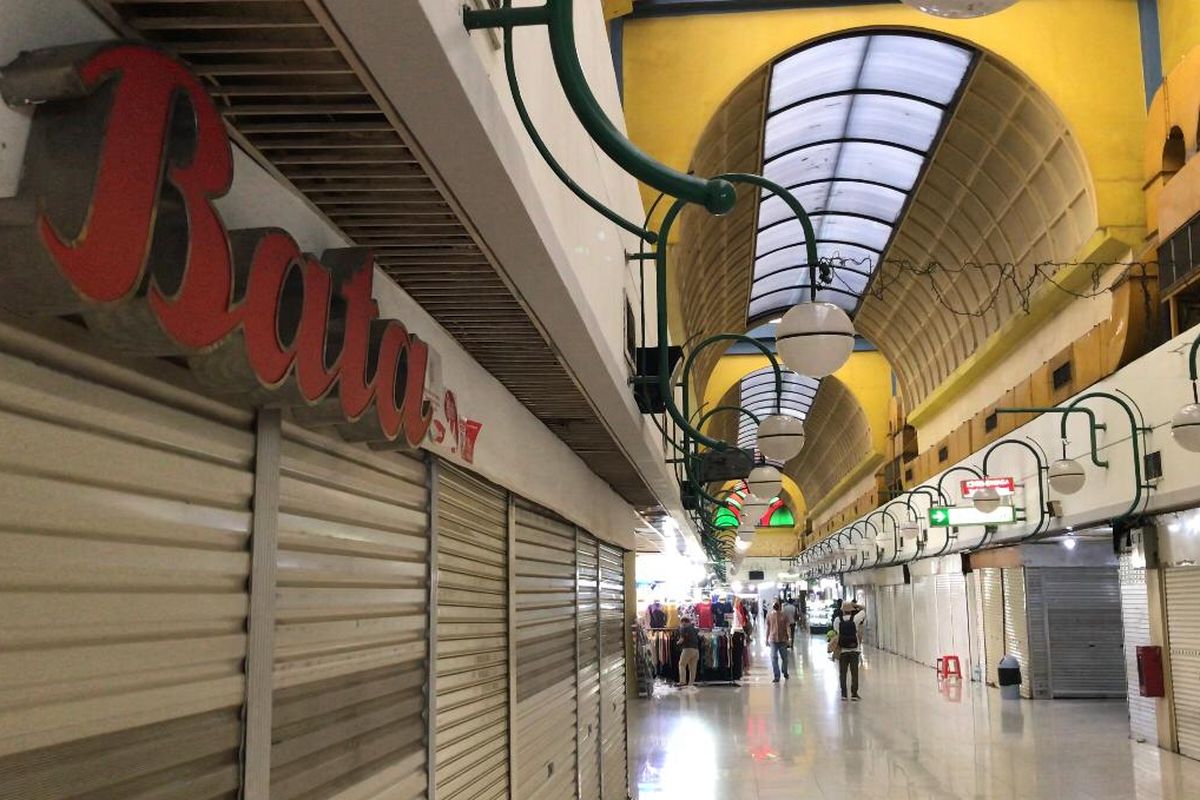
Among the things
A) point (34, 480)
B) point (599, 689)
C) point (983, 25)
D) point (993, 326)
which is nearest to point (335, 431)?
point (34, 480)

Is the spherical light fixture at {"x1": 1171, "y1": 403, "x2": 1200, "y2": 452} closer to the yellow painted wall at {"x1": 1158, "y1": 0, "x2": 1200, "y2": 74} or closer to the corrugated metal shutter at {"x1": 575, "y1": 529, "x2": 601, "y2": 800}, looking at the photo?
the corrugated metal shutter at {"x1": 575, "y1": 529, "x2": 601, "y2": 800}

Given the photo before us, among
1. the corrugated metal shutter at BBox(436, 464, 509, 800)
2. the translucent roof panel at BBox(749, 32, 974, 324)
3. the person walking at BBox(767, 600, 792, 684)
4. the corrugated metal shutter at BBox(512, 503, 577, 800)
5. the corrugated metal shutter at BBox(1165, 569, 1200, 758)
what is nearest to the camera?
the corrugated metal shutter at BBox(436, 464, 509, 800)

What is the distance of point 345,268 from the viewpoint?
3.01 m

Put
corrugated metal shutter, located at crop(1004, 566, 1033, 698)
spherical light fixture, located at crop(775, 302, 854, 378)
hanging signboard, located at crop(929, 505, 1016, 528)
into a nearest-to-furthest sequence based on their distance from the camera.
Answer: spherical light fixture, located at crop(775, 302, 854, 378), hanging signboard, located at crop(929, 505, 1016, 528), corrugated metal shutter, located at crop(1004, 566, 1033, 698)

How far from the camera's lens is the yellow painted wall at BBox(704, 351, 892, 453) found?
118 feet

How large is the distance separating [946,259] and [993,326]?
6.27ft

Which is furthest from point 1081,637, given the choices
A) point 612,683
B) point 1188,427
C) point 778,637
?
point 1188,427

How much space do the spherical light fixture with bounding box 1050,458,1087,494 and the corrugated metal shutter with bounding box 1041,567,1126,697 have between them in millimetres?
8196

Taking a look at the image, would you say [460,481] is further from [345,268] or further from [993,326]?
[993,326]

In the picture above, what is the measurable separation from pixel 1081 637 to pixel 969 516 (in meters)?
3.33

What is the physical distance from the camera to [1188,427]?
9.52 metres

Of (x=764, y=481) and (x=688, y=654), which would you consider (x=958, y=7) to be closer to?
(x=764, y=481)

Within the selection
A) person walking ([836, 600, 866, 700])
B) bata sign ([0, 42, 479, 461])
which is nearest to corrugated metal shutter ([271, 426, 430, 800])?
bata sign ([0, 42, 479, 461])

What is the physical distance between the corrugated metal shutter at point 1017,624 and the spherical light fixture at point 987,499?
4.29 meters
